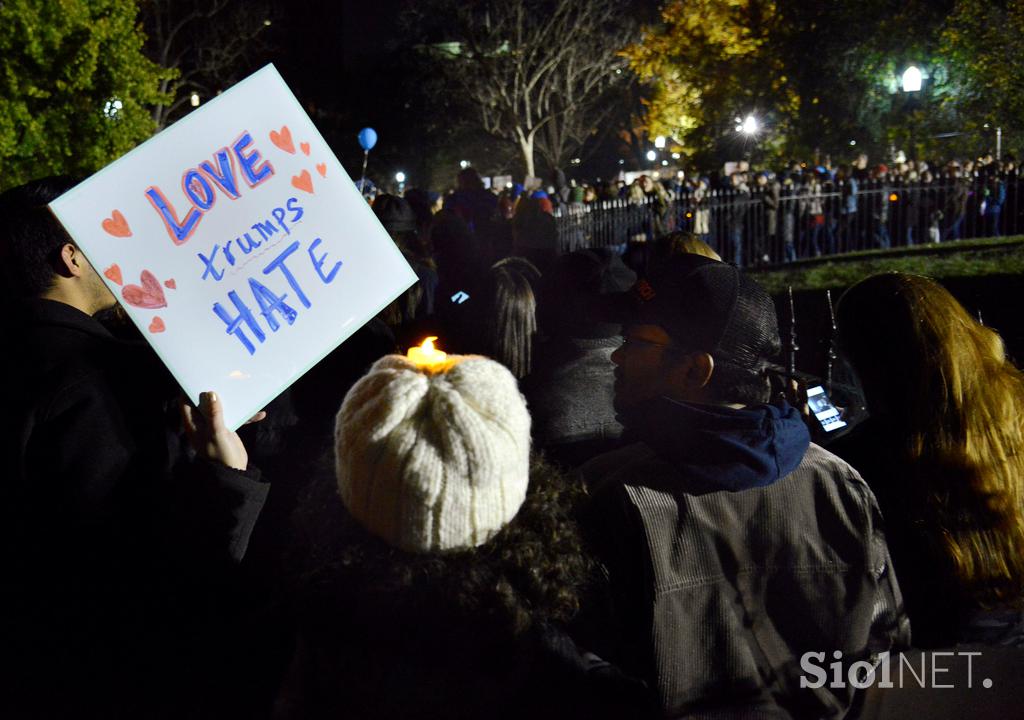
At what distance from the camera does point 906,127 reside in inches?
797

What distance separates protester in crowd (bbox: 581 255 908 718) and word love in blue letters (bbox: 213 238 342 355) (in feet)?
2.98

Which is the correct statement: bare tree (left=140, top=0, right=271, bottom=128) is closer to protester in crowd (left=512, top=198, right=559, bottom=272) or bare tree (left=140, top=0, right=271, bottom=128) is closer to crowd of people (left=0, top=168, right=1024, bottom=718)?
protester in crowd (left=512, top=198, right=559, bottom=272)

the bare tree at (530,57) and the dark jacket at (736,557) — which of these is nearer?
the dark jacket at (736,557)

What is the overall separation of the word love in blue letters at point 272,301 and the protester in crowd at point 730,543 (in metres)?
0.91

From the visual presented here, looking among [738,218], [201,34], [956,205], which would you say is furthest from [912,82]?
[201,34]

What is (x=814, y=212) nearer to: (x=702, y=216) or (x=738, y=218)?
(x=738, y=218)

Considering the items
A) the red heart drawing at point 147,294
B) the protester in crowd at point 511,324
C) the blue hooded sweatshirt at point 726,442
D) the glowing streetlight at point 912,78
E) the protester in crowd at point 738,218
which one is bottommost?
the protester in crowd at point 738,218

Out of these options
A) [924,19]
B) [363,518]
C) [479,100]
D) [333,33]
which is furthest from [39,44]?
[333,33]

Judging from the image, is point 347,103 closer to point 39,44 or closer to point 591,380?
point 39,44

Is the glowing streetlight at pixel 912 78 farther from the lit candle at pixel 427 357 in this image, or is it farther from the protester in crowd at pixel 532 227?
the lit candle at pixel 427 357

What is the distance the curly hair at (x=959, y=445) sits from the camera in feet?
8.28

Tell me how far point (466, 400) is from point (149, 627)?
1.30 metres

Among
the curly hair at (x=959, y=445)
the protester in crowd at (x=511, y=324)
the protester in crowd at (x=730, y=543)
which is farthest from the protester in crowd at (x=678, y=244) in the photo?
the protester in crowd at (x=730, y=543)

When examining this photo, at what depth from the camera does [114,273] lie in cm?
228
